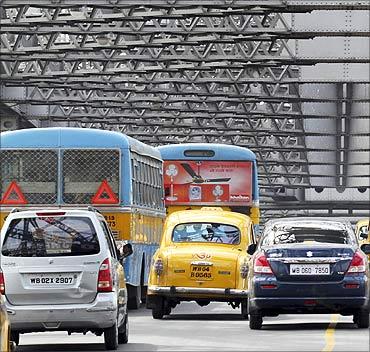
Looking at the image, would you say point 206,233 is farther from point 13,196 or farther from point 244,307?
point 13,196

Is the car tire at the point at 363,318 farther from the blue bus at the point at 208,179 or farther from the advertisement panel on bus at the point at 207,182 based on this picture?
the advertisement panel on bus at the point at 207,182

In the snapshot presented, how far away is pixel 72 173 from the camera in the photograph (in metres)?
29.3

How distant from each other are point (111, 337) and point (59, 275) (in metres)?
0.94

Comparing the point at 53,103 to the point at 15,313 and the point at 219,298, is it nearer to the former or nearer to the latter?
the point at 219,298

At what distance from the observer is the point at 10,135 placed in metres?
29.6

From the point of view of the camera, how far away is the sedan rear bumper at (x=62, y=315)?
18.4m

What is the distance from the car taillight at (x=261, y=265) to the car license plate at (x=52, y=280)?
3955mm

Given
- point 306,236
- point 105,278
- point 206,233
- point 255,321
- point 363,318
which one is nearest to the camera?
point 105,278

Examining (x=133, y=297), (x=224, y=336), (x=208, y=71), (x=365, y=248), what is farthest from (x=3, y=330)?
(x=208, y=71)

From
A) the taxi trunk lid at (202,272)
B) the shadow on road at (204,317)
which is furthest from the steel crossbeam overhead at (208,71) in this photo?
the taxi trunk lid at (202,272)

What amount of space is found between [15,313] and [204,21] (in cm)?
2984

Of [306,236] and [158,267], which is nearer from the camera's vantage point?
[306,236]

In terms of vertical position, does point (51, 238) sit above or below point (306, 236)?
below

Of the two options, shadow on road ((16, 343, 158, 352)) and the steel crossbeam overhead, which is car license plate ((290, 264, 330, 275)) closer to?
shadow on road ((16, 343, 158, 352))
